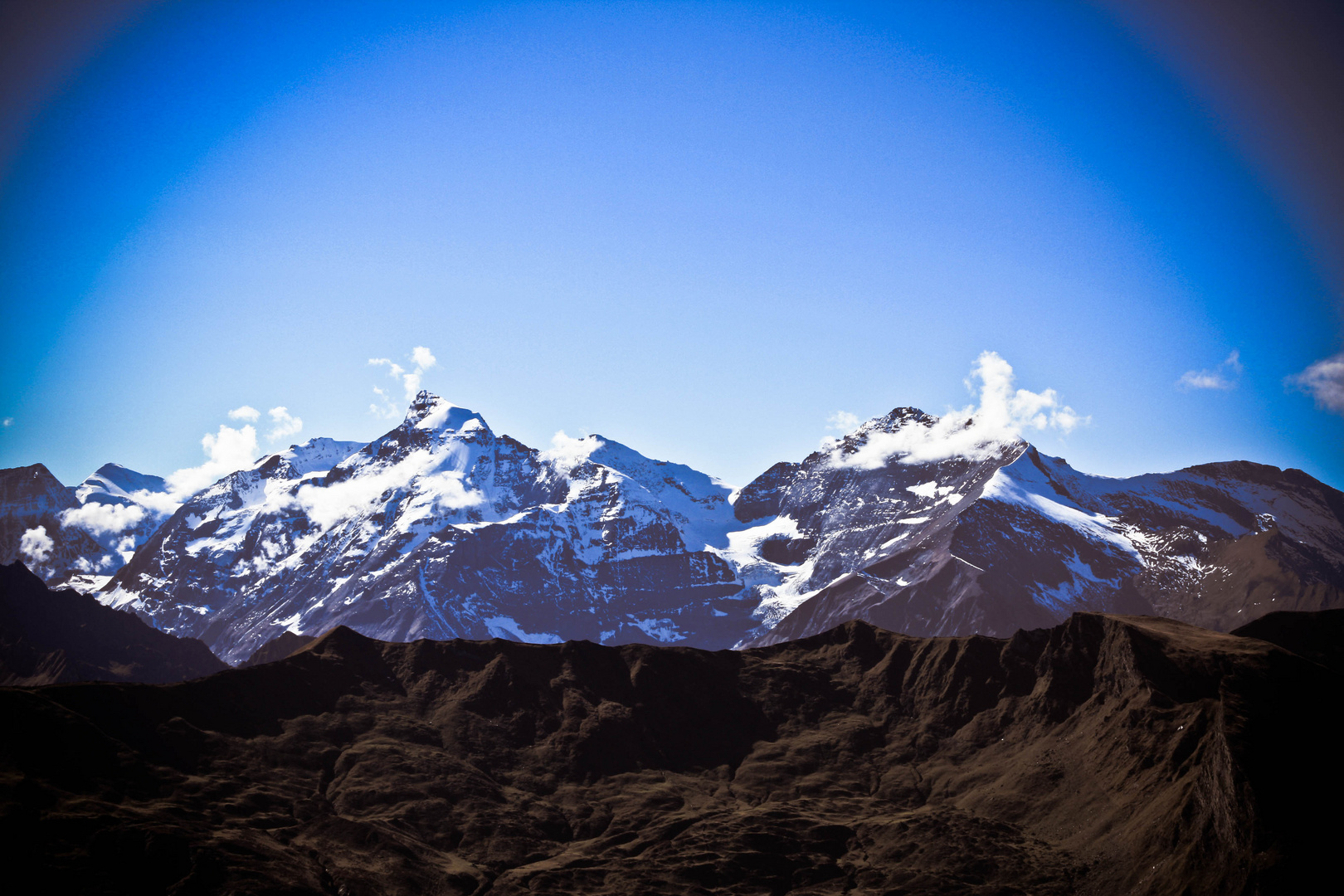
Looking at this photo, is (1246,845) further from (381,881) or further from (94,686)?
(94,686)

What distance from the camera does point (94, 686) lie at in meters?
184

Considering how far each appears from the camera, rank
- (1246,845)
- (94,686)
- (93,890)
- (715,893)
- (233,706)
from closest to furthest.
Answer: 1. (93,890)
2. (1246,845)
3. (715,893)
4. (94,686)
5. (233,706)

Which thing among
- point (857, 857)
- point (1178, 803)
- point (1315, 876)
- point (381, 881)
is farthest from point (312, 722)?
point (1315, 876)

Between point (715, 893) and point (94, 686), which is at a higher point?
point (94, 686)

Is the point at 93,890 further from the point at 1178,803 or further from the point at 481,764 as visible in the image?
the point at 1178,803

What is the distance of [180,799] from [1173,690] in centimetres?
15496

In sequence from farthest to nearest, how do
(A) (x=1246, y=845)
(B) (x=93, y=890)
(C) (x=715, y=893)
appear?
(C) (x=715, y=893), (A) (x=1246, y=845), (B) (x=93, y=890)

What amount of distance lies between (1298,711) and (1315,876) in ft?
108

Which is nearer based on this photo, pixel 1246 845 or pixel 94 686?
pixel 1246 845

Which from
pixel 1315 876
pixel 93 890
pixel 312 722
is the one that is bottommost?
pixel 1315 876

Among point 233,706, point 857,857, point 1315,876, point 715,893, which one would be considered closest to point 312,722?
point 233,706

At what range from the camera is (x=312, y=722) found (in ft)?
656

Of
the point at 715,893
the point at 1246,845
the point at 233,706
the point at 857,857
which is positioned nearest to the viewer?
the point at 1246,845

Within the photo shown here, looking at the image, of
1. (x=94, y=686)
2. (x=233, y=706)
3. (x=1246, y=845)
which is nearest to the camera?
(x=1246, y=845)
